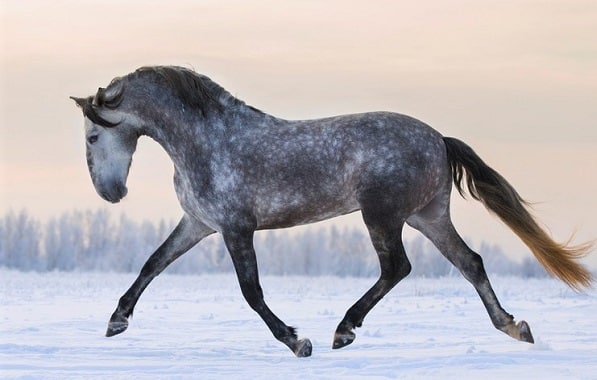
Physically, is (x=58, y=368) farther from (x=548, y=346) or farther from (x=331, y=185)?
(x=548, y=346)

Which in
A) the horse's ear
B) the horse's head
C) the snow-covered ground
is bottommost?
the snow-covered ground

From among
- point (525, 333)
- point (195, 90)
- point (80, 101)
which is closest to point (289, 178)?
point (195, 90)

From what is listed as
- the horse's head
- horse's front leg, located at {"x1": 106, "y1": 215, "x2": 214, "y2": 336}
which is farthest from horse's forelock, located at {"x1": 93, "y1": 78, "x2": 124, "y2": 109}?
horse's front leg, located at {"x1": 106, "y1": 215, "x2": 214, "y2": 336}

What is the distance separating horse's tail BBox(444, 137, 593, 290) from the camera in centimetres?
834

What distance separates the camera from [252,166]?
7.83m

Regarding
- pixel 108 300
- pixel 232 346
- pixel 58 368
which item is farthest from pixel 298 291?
pixel 58 368

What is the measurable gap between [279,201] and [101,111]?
1.67m

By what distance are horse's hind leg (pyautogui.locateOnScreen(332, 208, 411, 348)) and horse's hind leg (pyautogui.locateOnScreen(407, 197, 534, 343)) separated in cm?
64

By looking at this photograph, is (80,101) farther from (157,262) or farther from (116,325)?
(116,325)

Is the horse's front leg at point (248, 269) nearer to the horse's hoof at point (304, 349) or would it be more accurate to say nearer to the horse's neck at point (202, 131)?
the horse's hoof at point (304, 349)

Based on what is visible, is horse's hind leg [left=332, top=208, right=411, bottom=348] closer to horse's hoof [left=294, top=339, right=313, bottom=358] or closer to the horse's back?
the horse's back

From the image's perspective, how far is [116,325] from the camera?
8594 mm

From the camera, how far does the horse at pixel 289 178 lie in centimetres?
768

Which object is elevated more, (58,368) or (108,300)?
(58,368)
